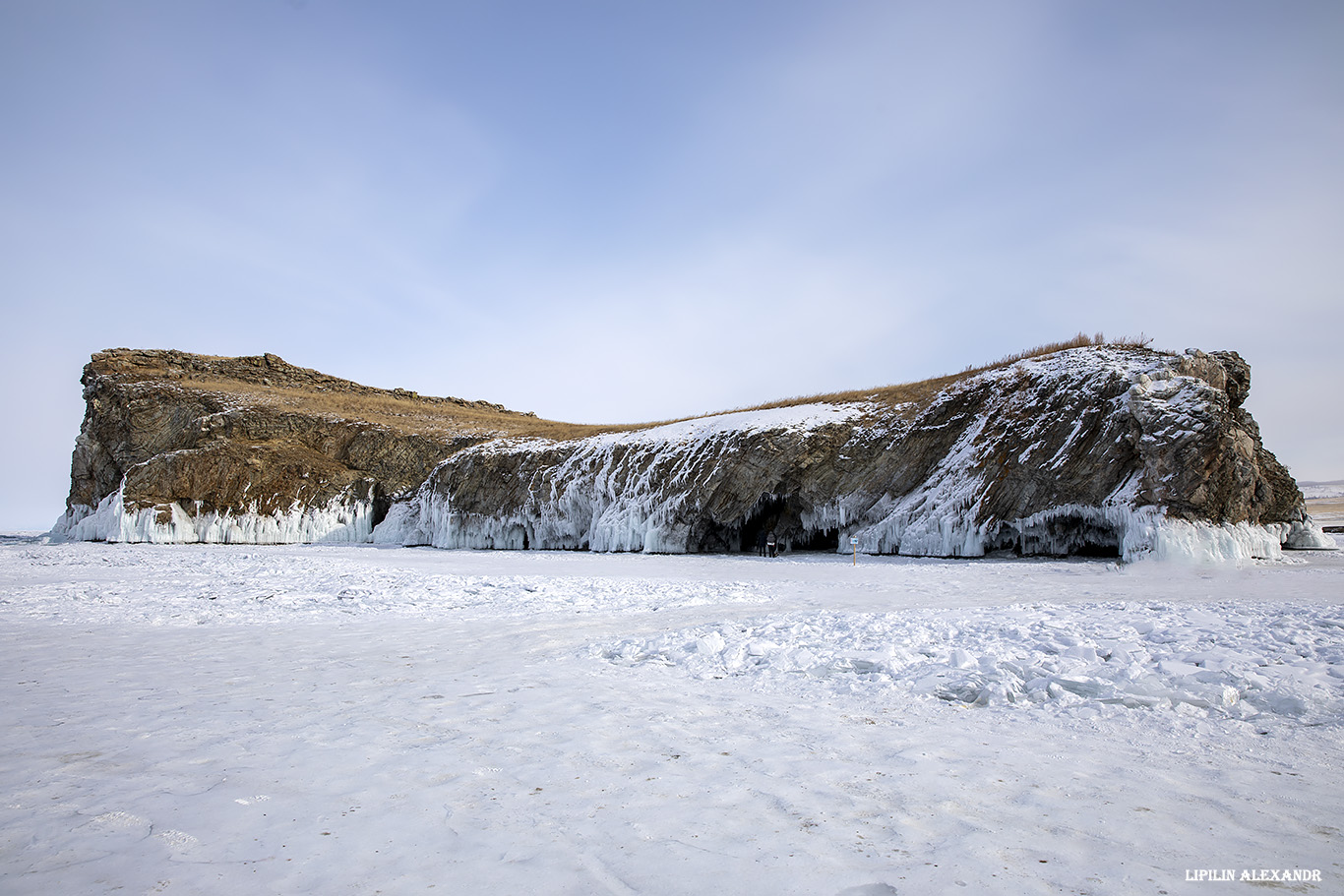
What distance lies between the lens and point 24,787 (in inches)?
133

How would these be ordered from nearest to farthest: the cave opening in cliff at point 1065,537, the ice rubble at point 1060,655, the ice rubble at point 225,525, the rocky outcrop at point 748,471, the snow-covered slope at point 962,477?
1. the ice rubble at point 1060,655
2. the snow-covered slope at point 962,477
3. the rocky outcrop at point 748,471
4. the cave opening in cliff at point 1065,537
5. the ice rubble at point 225,525

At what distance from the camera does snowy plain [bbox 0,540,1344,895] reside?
8.62 ft

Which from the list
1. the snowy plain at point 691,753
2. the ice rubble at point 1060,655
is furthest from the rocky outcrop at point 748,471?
the ice rubble at point 1060,655

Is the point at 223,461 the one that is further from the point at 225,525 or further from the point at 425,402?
the point at 425,402

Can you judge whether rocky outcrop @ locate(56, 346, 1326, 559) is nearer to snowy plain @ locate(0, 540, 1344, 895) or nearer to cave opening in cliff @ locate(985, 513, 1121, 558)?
cave opening in cliff @ locate(985, 513, 1121, 558)

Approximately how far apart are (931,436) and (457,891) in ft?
74.3

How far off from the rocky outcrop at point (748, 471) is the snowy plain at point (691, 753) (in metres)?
10.1

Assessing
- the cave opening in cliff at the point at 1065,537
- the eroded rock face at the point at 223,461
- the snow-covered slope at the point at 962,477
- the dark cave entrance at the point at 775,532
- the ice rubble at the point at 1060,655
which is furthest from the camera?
the eroded rock face at the point at 223,461

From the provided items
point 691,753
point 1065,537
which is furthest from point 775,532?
point 691,753

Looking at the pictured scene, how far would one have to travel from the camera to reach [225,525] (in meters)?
32.2

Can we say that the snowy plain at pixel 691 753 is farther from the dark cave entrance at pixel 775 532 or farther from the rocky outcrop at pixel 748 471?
the dark cave entrance at pixel 775 532

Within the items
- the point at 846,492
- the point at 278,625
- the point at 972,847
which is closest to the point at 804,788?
the point at 972,847

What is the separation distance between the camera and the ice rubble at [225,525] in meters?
31.5

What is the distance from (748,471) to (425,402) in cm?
3613
